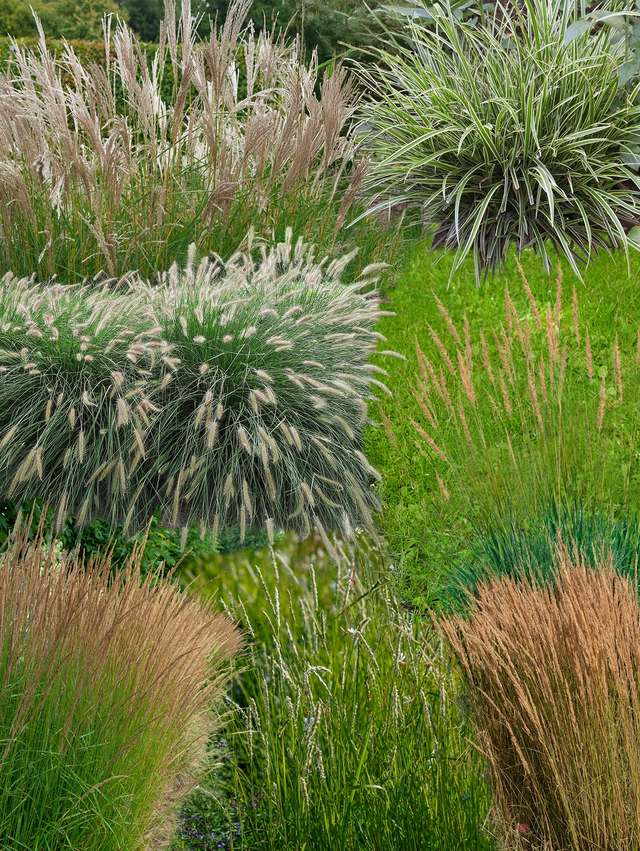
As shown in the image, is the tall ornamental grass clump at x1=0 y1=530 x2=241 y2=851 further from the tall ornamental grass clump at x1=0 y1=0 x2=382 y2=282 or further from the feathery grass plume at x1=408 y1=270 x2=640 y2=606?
the tall ornamental grass clump at x1=0 y1=0 x2=382 y2=282

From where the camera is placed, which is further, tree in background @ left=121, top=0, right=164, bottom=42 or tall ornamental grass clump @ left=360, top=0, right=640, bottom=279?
tree in background @ left=121, top=0, right=164, bottom=42

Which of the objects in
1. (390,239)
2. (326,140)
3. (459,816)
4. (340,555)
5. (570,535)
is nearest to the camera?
(459,816)

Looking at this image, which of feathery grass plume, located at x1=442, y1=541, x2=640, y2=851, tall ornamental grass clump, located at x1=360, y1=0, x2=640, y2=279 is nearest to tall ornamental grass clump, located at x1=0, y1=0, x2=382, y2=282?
tall ornamental grass clump, located at x1=360, y1=0, x2=640, y2=279

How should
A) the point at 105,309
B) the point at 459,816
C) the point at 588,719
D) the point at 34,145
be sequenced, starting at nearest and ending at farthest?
the point at 588,719
the point at 459,816
the point at 105,309
the point at 34,145

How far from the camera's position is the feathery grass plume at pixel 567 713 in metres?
1.72

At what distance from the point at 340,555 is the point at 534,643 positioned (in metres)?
1.52

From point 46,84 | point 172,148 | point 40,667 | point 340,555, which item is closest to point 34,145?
point 46,84

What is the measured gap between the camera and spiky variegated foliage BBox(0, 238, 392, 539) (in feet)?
11.1

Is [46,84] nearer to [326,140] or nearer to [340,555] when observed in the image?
[326,140]

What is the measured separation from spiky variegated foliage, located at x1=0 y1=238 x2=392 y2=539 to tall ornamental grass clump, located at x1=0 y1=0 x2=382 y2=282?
2.99 ft

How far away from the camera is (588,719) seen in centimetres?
172

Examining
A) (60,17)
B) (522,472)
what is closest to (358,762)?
(522,472)

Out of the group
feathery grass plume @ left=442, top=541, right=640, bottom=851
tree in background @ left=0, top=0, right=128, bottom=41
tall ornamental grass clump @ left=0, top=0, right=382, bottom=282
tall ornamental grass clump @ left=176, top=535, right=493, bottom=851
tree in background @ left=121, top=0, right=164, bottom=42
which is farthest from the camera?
tree in background @ left=121, top=0, right=164, bottom=42

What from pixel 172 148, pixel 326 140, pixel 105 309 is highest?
pixel 326 140
